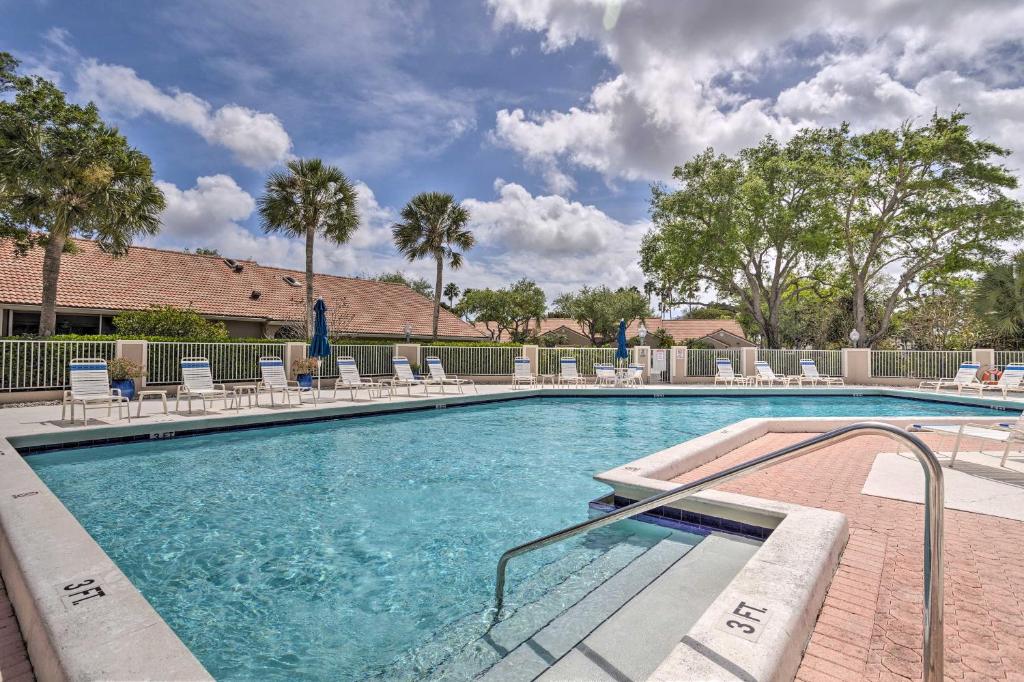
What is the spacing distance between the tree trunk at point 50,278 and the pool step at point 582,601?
15.7 metres

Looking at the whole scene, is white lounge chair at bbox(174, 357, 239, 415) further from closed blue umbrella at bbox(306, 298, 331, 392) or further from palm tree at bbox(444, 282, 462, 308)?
palm tree at bbox(444, 282, 462, 308)

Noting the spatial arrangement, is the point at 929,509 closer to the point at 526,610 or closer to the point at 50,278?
the point at 526,610

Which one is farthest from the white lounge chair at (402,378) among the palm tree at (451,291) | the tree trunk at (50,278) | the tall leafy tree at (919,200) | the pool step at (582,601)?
the palm tree at (451,291)

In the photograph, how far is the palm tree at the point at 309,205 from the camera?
19.7m

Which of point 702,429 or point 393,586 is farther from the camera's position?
point 702,429

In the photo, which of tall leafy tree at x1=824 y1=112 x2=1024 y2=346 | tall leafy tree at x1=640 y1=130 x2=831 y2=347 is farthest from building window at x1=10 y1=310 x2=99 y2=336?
tall leafy tree at x1=824 y1=112 x2=1024 y2=346

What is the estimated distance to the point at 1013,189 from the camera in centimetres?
2384

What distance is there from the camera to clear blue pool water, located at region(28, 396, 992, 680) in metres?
3.15

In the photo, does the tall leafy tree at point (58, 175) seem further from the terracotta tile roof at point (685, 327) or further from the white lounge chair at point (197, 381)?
the terracotta tile roof at point (685, 327)

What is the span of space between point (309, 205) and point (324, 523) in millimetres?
17470

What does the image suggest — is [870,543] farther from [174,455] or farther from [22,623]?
[174,455]

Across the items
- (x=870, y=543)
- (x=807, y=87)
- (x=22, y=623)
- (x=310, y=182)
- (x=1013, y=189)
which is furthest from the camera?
(x=1013, y=189)

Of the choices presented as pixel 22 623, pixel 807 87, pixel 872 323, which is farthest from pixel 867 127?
pixel 22 623

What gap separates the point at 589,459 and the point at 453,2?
1106 cm
